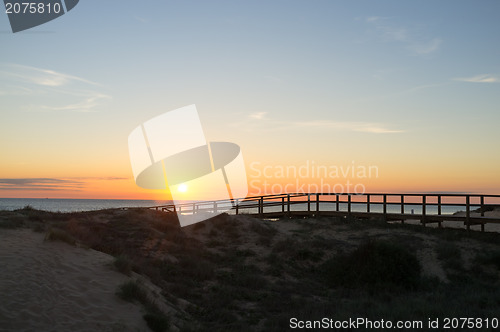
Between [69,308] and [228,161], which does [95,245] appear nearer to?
[69,308]

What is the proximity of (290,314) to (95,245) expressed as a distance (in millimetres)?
7750

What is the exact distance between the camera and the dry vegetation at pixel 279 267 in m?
11.5

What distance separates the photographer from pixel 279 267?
17.4m

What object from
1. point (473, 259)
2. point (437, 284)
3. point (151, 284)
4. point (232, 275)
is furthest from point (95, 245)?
point (473, 259)

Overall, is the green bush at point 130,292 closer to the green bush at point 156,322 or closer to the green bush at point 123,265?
the green bush at point 156,322

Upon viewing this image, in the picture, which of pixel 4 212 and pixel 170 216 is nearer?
pixel 4 212

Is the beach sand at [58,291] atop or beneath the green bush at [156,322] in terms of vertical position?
atop

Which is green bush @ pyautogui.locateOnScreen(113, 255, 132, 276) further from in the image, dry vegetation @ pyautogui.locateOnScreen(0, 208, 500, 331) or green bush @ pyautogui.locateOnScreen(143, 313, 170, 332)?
green bush @ pyautogui.locateOnScreen(143, 313, 170, 332)

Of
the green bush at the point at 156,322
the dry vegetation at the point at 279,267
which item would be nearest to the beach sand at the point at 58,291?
the green bush at the point at 156,322

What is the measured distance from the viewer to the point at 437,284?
629 inches

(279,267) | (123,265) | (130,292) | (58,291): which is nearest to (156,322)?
(130,292)

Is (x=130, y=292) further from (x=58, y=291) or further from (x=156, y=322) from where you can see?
(x=58, y=291)

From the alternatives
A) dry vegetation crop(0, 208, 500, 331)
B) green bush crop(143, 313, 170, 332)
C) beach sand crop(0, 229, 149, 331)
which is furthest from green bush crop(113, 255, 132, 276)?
green bush crop(143, 313, 170, 332)

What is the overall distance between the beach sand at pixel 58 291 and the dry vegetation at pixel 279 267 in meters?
0.60
